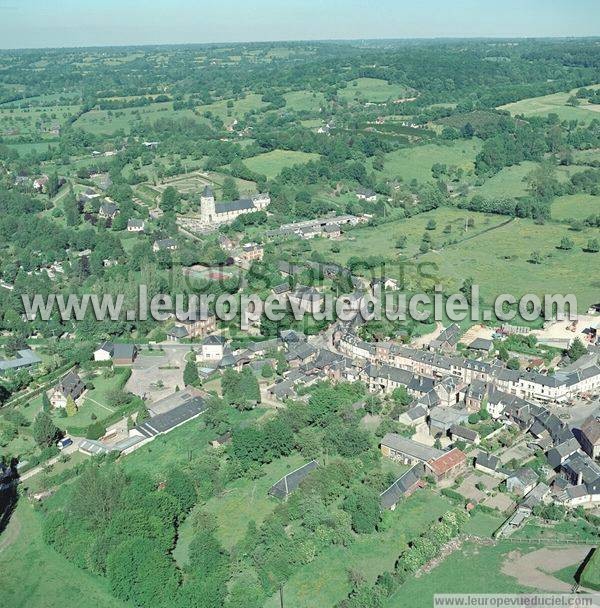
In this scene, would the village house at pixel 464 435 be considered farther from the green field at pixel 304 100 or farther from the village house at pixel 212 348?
the green field at pixel 304 100

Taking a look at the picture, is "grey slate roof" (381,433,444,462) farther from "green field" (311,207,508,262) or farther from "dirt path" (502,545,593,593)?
"green field" (311,207,508,262)

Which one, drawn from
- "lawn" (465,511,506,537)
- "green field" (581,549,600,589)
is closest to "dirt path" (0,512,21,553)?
"lawn" (465,511,506,537)

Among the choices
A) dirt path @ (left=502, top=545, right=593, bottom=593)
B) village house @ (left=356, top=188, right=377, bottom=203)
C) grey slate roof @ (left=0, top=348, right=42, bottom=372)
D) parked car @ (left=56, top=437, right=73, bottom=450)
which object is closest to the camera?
dirt path @ (left=502, top=545, right=593, bottom=593)

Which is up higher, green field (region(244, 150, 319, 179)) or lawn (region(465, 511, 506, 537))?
green field (region(244, 150, 319, 179))

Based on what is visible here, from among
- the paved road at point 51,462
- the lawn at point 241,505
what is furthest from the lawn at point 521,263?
the paved road at point 51,462

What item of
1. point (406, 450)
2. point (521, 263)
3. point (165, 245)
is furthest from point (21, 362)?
point (521, 263)

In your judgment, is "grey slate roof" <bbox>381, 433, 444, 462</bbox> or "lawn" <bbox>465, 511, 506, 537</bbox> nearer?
"lawn" <bbox>465, 511, 506, 537</bbox>

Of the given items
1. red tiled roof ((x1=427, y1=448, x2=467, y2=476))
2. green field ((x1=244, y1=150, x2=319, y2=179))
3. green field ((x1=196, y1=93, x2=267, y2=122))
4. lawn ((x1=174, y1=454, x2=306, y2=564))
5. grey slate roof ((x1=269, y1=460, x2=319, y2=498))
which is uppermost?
green field ((x1=196, y1=93, x2=267, y2=122))
